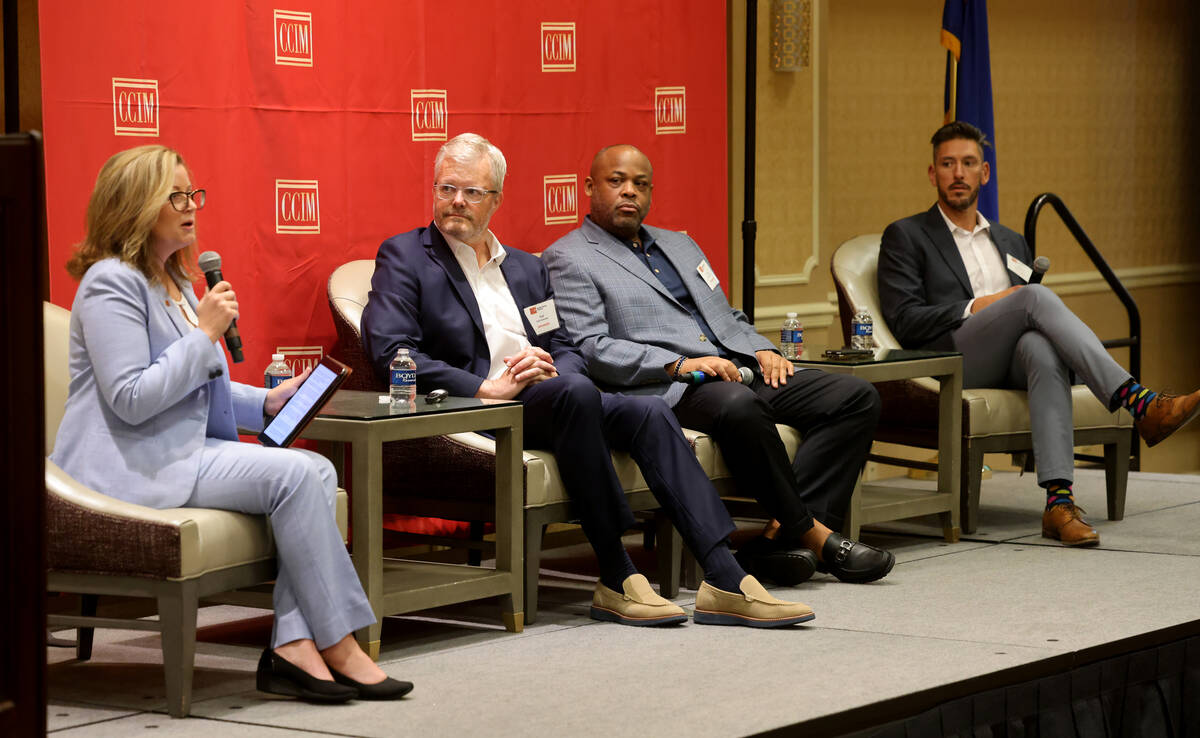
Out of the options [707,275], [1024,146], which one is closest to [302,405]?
[707,275]

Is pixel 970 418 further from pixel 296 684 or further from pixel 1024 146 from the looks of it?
pixel 1024 146

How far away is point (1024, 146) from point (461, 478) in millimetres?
4700

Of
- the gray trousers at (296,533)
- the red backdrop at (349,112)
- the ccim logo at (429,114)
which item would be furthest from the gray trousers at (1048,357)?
the gray trousers at (296,533)

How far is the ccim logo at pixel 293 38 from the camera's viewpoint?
13.4 feet

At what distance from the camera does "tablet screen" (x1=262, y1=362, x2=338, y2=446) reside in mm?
3244

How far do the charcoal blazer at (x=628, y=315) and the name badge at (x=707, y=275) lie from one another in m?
0.01

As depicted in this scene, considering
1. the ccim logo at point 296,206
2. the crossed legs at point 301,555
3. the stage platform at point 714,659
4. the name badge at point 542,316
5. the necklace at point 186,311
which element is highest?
the ccim logo at point 296,206

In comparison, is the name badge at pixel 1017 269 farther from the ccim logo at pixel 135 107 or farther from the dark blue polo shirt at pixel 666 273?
the ccim logo at pixel 135 107

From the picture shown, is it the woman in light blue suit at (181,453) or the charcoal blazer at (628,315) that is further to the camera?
the charcoal blazer at (628,315)

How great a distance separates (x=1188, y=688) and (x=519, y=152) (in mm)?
2322

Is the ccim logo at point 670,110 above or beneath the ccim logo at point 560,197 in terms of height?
above

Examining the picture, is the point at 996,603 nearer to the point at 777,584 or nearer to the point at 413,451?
the point at 777,584

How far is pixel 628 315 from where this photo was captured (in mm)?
4406

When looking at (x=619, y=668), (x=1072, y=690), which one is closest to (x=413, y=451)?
(x=619, y=668)
